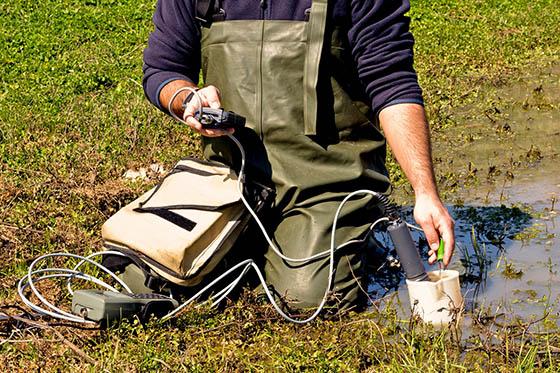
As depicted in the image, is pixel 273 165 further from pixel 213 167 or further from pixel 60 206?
pixel 60 206

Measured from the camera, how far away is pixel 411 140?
3.87 meters

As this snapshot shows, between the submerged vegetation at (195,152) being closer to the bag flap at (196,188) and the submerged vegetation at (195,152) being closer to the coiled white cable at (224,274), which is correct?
the coiled white cable at (224,274)

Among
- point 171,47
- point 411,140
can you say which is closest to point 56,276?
point 171,47

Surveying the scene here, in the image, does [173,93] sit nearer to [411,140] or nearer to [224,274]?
[224,274]

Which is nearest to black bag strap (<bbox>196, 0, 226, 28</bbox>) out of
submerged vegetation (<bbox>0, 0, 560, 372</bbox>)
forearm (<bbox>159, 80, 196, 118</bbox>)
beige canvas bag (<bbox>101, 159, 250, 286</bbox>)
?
forearm (<bbox>159, 80, 196, 118</bbox>)

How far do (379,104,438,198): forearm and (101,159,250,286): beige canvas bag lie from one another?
0.68 m

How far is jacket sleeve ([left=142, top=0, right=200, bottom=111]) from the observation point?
4.37 meters

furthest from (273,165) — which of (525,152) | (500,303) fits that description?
(525,152)

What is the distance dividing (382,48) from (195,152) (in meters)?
2.25

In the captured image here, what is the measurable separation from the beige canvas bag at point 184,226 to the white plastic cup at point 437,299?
0.81 metres

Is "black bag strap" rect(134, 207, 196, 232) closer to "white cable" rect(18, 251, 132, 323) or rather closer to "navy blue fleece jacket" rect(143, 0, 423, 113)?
"white cable" rect(18, 251, 132, 323)

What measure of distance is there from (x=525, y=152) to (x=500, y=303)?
2.19m

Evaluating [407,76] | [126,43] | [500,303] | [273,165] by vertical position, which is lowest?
[126,43]

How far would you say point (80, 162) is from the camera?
5.74 metres
